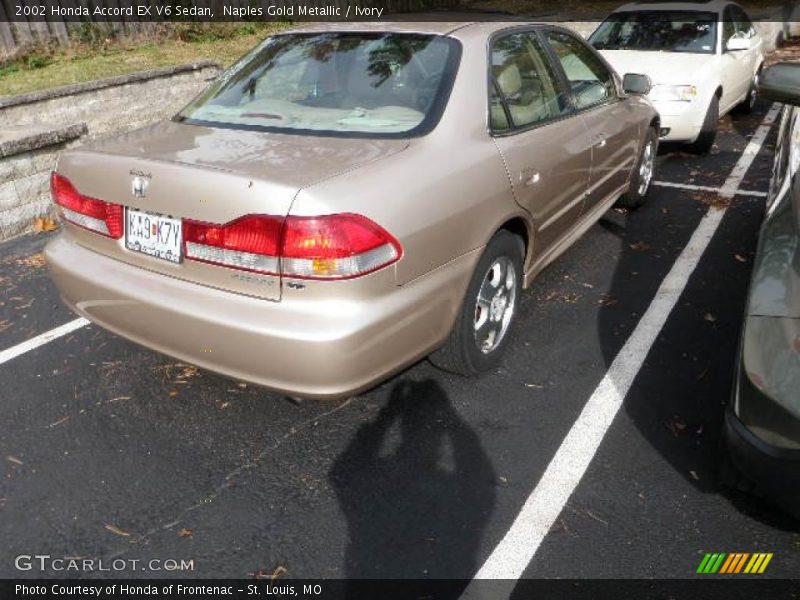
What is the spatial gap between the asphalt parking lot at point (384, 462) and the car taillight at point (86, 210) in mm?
877

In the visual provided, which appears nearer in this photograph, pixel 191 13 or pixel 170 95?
pixel 170 95

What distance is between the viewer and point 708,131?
722 centimetres

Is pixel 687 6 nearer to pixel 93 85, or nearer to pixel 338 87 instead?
pixel 338 87

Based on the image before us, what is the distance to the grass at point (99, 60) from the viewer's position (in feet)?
23.9

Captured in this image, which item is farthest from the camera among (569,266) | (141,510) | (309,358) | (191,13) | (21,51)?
(191,13)

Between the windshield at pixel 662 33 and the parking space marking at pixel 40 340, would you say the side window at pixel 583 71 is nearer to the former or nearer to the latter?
the parking space marking at pixel 40 340

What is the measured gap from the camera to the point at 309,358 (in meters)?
2.42

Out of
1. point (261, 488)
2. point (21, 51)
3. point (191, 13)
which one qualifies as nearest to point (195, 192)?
point (261, 488)

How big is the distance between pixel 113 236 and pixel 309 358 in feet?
3.53

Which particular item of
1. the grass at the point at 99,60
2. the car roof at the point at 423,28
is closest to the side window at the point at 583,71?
the car roof at the point at 423,28

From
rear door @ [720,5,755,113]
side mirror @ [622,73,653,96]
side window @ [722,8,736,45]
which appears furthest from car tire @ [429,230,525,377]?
side window @ [722,8,736,45]

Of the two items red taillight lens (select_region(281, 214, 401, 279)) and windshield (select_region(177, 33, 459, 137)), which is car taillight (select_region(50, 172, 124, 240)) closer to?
windshield (select_region(177, 33, 459, 137))

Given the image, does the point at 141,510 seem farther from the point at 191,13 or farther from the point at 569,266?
the point at 191,13
